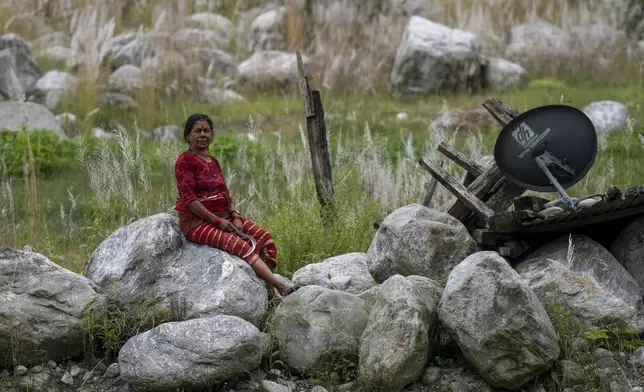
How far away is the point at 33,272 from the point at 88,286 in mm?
343

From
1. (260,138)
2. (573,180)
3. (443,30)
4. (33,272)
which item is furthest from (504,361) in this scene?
(443,30)

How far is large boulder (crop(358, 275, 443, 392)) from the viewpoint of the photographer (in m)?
5.82

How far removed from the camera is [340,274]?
7.23m

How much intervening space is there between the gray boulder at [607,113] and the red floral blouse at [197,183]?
339 inches

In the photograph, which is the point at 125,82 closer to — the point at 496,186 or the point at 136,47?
the point at 136,47

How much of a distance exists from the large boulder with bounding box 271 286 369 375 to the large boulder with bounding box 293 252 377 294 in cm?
66

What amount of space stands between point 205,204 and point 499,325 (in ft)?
7.03

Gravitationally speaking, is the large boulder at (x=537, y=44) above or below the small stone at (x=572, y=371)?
above

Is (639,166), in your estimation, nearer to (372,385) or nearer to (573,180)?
(573,180)

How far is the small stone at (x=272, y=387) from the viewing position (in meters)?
5.93

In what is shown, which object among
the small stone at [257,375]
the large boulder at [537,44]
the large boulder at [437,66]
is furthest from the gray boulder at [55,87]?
the small stone at [257,375]

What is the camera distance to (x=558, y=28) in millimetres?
20344

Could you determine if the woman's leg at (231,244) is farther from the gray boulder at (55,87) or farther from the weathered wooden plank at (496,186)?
the gray boulder at (55,87)

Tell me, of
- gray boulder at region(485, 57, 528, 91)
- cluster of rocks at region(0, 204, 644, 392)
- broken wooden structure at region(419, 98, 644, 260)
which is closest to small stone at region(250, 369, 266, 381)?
cluster of rocks at region(0, 204, 644, 392)
